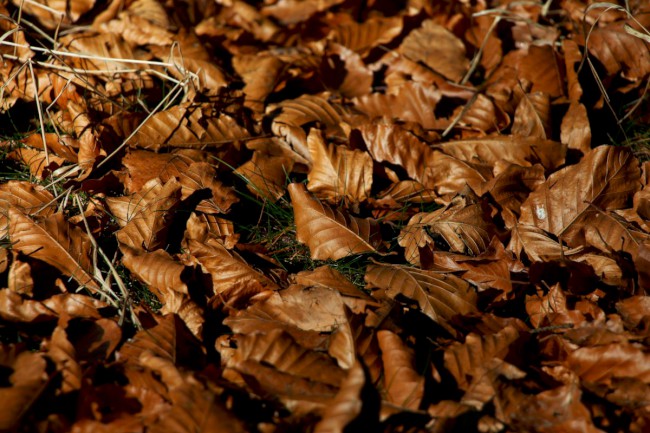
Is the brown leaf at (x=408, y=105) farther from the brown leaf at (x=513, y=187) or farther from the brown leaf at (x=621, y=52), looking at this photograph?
the brown leaf at (x=621, y=52)

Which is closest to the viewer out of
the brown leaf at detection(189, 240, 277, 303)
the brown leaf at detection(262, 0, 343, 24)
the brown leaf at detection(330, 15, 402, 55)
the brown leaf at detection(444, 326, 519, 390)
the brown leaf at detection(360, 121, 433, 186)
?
the brown leaf at detection(444, 326, 519, 390)

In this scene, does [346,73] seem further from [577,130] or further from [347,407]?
[347,407]

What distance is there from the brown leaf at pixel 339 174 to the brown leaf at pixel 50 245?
72cm

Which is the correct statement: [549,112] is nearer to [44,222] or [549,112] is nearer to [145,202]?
[145,202]

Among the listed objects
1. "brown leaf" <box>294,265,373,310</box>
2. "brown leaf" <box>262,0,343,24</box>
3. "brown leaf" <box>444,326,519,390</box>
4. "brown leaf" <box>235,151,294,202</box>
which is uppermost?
"brown leaf" <box>262,0,343,24</box>

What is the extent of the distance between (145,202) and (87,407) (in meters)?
0.68

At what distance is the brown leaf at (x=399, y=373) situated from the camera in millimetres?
1223

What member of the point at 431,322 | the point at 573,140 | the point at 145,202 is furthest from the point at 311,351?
the point at 573,140

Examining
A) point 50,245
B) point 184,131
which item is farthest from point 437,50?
point 50,245

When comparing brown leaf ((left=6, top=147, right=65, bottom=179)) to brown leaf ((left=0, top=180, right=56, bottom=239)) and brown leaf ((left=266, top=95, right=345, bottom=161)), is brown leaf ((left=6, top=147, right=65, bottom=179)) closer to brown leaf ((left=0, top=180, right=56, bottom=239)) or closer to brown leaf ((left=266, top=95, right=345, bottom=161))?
brown leaf ((left=0, top=180, right=56, bottom=239))

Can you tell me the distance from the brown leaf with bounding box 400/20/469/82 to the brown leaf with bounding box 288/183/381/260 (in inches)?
42.0

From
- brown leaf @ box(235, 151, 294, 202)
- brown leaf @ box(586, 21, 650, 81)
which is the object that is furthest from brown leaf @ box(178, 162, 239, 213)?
brown leaf @ box(586, 21, 650, 81)

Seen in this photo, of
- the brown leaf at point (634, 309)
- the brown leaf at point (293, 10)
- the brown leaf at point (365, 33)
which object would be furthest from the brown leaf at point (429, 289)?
the brown leaf at point (293, 10)

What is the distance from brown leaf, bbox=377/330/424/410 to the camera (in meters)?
1.22
